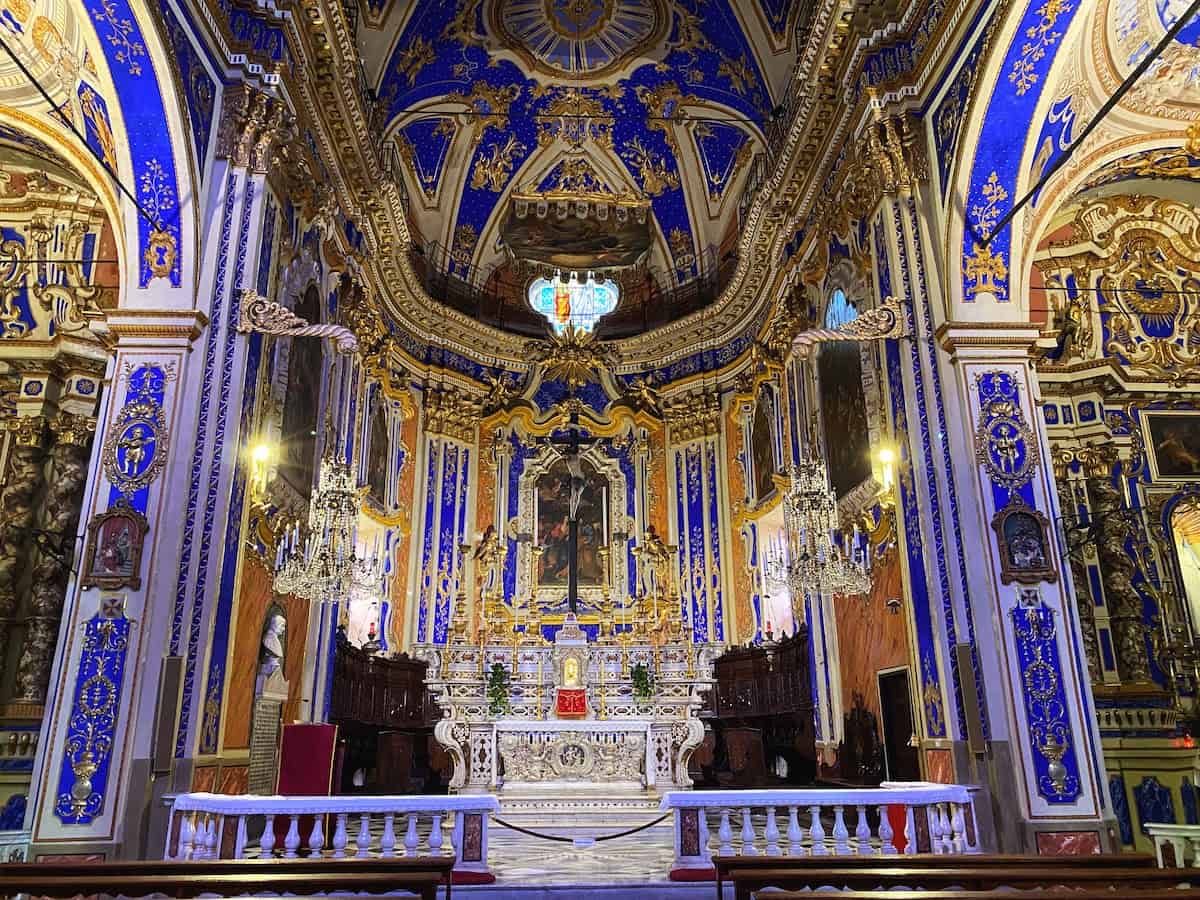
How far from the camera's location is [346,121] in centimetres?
1116

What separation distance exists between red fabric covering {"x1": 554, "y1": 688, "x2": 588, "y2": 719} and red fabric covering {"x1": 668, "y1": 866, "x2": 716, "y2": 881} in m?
5.46

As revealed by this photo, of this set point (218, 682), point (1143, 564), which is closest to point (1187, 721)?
point (1143, 564)

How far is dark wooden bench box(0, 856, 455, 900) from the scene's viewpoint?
3820mm

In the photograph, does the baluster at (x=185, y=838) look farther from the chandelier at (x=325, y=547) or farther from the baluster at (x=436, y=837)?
the chandelier at (x=325, y=547)

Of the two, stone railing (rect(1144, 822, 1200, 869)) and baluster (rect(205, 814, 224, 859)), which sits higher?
baluster (rect(205, 814, 224, 859))

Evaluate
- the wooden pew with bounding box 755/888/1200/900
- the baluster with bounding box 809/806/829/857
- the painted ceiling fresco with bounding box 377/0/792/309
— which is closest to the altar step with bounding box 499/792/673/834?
the baluster with bounding box 809/806/829/857

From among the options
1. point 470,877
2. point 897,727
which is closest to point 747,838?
point 470,877

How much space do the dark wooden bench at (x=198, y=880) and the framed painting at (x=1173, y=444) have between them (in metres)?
11.2

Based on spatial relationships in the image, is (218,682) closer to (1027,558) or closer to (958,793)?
(958,793)

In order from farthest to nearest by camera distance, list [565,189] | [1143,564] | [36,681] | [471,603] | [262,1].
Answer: [565,189] < [471,603] < [1143,564] < [36,681] < [262,1]

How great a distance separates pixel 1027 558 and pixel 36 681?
33.9 feet

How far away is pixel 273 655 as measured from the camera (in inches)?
368

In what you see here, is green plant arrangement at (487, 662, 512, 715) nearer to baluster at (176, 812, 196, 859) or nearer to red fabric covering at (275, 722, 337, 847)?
red fabric covering at (275, 722, 337, 847)

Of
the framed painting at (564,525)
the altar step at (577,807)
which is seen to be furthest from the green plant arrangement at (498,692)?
the framed painting at (564,525)
